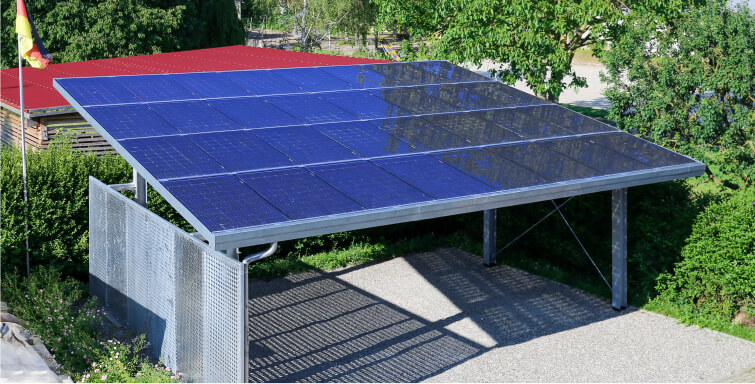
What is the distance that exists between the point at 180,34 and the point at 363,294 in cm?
2710

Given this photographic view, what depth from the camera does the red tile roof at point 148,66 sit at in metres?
18.3

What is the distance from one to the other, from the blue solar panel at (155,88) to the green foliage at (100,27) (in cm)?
2296

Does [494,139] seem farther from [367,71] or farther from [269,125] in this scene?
[367,71]

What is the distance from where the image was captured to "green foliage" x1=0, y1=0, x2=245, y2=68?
35.3m

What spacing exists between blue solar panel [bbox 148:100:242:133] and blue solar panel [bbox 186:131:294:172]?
0.29 metres

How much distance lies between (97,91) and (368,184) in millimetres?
5381

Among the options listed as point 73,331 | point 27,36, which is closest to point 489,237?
point 73,331

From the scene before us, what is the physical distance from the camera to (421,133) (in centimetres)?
1229

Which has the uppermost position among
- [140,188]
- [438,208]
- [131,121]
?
[131,121]

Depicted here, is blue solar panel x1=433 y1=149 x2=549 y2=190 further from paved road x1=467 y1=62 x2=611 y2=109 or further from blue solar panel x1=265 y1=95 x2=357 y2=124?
paved road x1=467 y1=62 x2=611 y2=109

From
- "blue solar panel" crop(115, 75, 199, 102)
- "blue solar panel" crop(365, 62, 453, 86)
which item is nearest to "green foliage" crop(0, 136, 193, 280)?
"blue solar panel" crop(115, 75, 199, 102)

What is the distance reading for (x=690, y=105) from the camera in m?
20.0

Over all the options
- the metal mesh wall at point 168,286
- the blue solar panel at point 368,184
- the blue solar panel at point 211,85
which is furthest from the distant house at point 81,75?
the blue solar panel at point 368,184

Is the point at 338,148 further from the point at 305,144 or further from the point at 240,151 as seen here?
the point at 240,151
